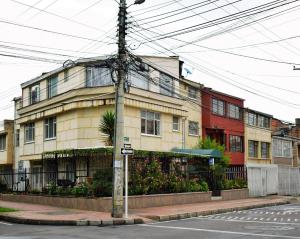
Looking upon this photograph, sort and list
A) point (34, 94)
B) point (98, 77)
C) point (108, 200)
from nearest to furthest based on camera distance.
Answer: point (108, 200) < point (98, 77) < point (34, 94)

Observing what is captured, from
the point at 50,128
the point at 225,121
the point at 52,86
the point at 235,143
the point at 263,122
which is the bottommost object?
the point at 235,143

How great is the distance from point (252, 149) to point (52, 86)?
21159 mm

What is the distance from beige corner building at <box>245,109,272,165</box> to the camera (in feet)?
154

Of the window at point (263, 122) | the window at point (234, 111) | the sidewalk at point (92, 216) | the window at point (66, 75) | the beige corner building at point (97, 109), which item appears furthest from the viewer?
the window at point (263, 122)

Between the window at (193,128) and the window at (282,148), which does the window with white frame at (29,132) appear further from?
the window at (282,148)

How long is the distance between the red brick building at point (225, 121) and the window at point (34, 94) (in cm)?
1280

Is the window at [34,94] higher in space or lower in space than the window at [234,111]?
higher

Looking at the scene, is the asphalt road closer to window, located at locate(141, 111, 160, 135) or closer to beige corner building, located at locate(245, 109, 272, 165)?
window, located at locate(141, 111, 160, 135)

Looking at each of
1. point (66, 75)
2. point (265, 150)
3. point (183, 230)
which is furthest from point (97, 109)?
point (265, 150)

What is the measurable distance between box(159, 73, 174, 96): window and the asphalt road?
16.3 m

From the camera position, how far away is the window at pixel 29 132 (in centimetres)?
3909

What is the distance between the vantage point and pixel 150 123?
33906mm

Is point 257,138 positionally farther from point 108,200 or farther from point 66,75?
point 108,200

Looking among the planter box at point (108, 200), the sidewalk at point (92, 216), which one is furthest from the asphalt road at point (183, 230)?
the planter box at point (108, 200)
